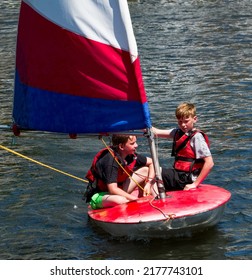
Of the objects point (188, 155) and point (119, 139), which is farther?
point (188, 155)

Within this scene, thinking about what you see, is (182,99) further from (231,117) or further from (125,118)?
(125,118)

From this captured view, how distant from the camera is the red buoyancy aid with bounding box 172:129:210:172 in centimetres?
1078

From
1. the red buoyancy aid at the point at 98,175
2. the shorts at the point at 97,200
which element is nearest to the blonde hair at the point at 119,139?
the red buoyancy aid at the point at 98,175

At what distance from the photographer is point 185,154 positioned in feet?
35.6

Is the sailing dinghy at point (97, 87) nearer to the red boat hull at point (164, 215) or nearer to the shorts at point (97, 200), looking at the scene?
the red boat hull at point (164, 215)

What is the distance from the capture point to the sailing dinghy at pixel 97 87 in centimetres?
982

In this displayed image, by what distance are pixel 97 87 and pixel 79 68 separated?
0.32 m

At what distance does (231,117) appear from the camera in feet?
52.1

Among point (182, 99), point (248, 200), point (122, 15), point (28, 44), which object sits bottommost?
point (182, 99)

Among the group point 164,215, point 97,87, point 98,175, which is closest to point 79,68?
point 97,87

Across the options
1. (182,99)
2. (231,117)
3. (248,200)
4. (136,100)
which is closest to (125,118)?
(136,100)

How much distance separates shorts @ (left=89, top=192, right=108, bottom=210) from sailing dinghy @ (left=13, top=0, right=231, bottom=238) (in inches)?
4.9

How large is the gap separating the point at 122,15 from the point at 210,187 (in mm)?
2512

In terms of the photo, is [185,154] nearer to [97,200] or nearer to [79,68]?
[97,200]
